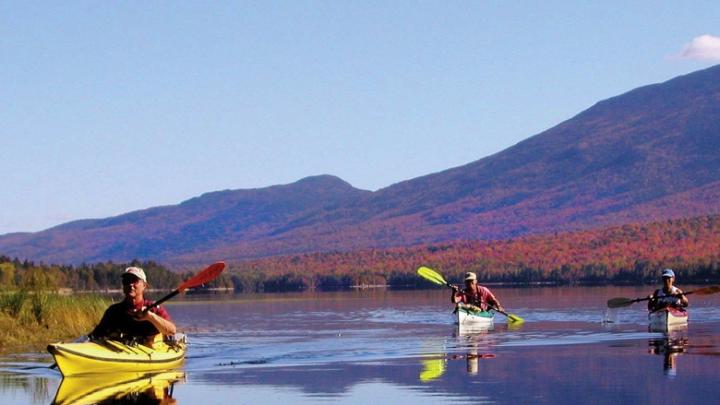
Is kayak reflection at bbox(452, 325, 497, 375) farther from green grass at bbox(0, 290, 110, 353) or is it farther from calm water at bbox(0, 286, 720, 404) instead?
green grass at bbox(0, 290, 110, 353)

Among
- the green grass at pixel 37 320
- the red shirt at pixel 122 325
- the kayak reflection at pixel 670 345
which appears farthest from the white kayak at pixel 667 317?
the red shirt at pixel 122 325

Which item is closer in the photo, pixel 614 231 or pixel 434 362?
pixel 434 362

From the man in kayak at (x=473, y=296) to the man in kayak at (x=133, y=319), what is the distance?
16.0 metres

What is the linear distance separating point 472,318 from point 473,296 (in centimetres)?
164

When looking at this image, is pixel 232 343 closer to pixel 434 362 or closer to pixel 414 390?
pixel 434 362

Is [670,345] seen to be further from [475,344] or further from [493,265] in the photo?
[493,265]

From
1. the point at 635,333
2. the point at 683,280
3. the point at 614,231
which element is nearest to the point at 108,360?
the point at 635,333

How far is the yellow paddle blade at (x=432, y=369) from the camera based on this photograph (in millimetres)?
22933

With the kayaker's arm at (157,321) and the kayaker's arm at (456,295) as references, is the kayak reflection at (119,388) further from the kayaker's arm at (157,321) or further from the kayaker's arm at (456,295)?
the kayaker's arm at (456,295)

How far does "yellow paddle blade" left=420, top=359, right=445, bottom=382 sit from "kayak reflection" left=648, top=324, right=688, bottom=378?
11.3 ft

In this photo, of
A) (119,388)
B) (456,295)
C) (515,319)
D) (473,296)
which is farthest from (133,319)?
(515,319)

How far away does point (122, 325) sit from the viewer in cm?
2517

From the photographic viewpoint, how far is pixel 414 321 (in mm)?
43938

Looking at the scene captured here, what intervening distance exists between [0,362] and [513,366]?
31.5 ft
